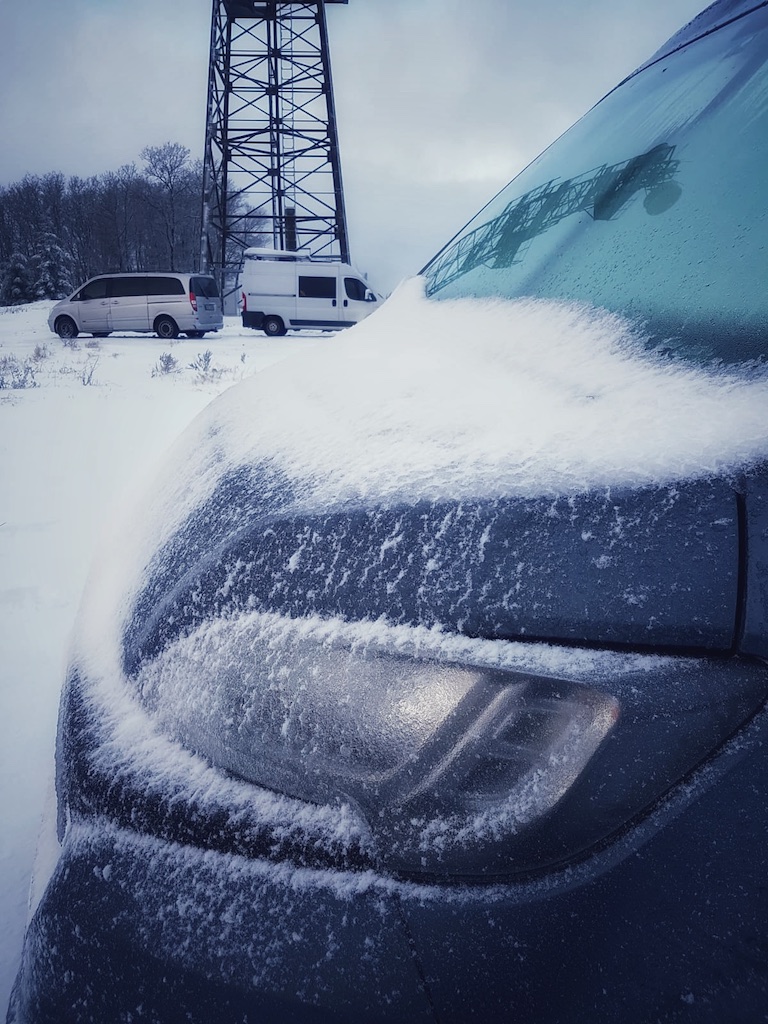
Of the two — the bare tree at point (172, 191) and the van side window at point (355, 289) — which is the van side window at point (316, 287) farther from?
the bare tree at point (172, 191)

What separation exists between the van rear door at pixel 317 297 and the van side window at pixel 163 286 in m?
3.44

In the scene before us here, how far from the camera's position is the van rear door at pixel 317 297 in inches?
666

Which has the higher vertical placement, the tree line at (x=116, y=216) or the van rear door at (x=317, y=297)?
the tree line at (x=116, y=216)

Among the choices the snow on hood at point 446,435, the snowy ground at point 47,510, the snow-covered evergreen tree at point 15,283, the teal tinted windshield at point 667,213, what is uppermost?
the snow-covered evergreen tree at point 15,283

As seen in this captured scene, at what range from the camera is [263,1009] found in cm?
57

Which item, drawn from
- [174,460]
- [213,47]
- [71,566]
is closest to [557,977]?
[174,460]

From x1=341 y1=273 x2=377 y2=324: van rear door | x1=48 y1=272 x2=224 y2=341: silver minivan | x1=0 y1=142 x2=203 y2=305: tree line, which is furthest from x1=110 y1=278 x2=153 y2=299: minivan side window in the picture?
x1=0 y1=142 x2=203 y2=305: tree line

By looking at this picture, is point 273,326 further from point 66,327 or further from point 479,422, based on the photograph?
point 479,422

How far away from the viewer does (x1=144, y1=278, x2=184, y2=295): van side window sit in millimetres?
15266

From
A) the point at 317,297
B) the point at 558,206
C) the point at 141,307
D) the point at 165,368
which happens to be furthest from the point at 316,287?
the point at 558,206

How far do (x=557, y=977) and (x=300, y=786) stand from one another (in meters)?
0.31

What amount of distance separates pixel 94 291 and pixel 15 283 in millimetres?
29289

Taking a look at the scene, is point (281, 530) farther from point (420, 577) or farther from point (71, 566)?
point (71, 566)

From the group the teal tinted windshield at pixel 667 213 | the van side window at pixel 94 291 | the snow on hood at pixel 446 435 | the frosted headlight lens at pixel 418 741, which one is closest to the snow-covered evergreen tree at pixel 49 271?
the van side window at pixel 94 291
